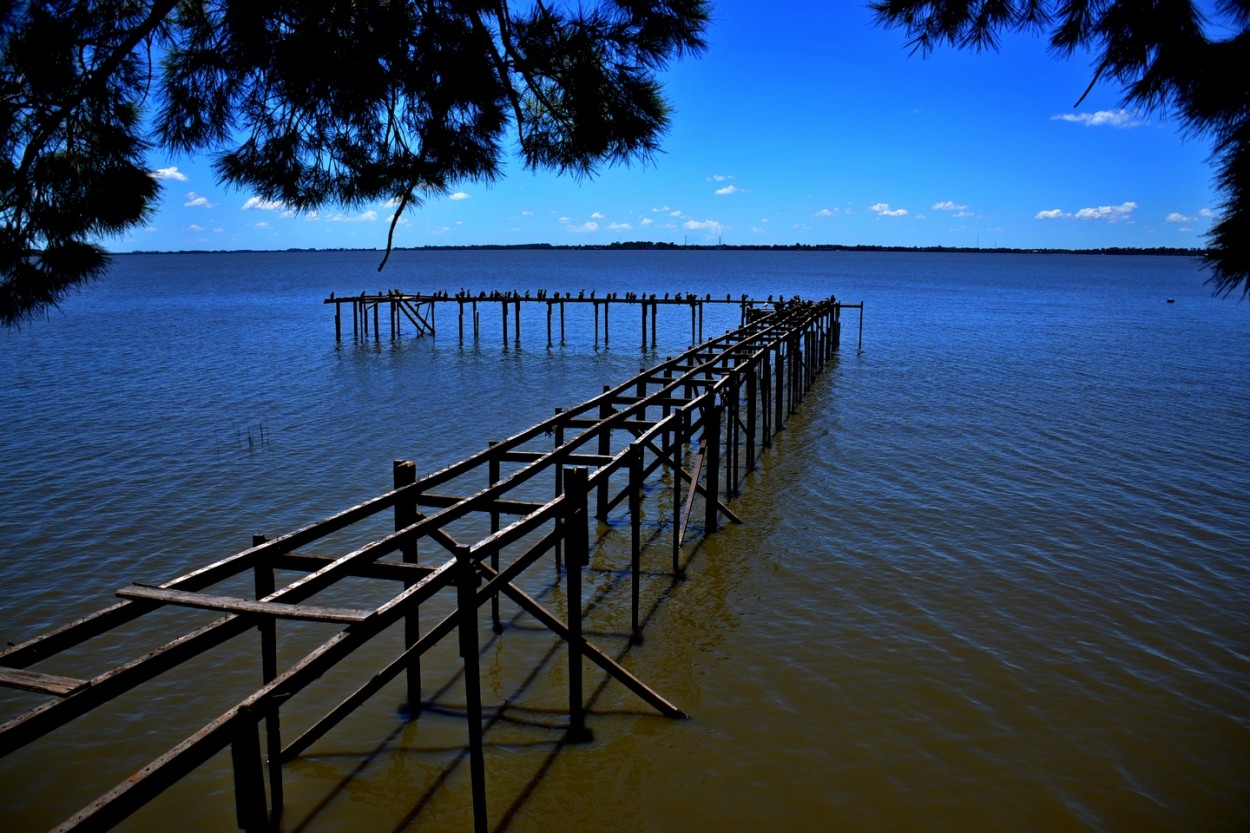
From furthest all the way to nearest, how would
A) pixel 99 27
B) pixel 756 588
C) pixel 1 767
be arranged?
pixel 756 588, pixel 1 767, pixel 99 27

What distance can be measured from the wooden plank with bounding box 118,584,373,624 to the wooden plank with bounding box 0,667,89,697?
1.15m

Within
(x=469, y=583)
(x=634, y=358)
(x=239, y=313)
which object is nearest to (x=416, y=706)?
(x=469, y=583)

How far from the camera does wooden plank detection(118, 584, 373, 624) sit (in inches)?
208

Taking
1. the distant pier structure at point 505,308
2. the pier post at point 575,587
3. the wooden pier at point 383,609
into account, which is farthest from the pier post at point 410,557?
the distant pier structure at point 505,308

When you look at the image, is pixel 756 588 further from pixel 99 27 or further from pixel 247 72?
pixel 99 27

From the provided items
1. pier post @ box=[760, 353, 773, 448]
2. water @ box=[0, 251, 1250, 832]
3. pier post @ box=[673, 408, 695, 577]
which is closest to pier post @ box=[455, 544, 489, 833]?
water @ box=[0, 251, 1250, 832]

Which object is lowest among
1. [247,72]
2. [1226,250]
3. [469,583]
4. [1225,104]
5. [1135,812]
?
[1135,812]

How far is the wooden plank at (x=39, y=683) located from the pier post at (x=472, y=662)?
238 centimetres

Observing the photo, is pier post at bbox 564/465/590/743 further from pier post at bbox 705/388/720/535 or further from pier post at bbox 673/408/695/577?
pier post at bbox 705/388/720/535

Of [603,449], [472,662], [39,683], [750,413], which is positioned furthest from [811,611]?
[39,683]

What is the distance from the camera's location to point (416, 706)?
8203mm

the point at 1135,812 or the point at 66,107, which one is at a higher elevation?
the point at 66,107

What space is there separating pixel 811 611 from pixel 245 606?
281 inches

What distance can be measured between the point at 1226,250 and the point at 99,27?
5775 mm
